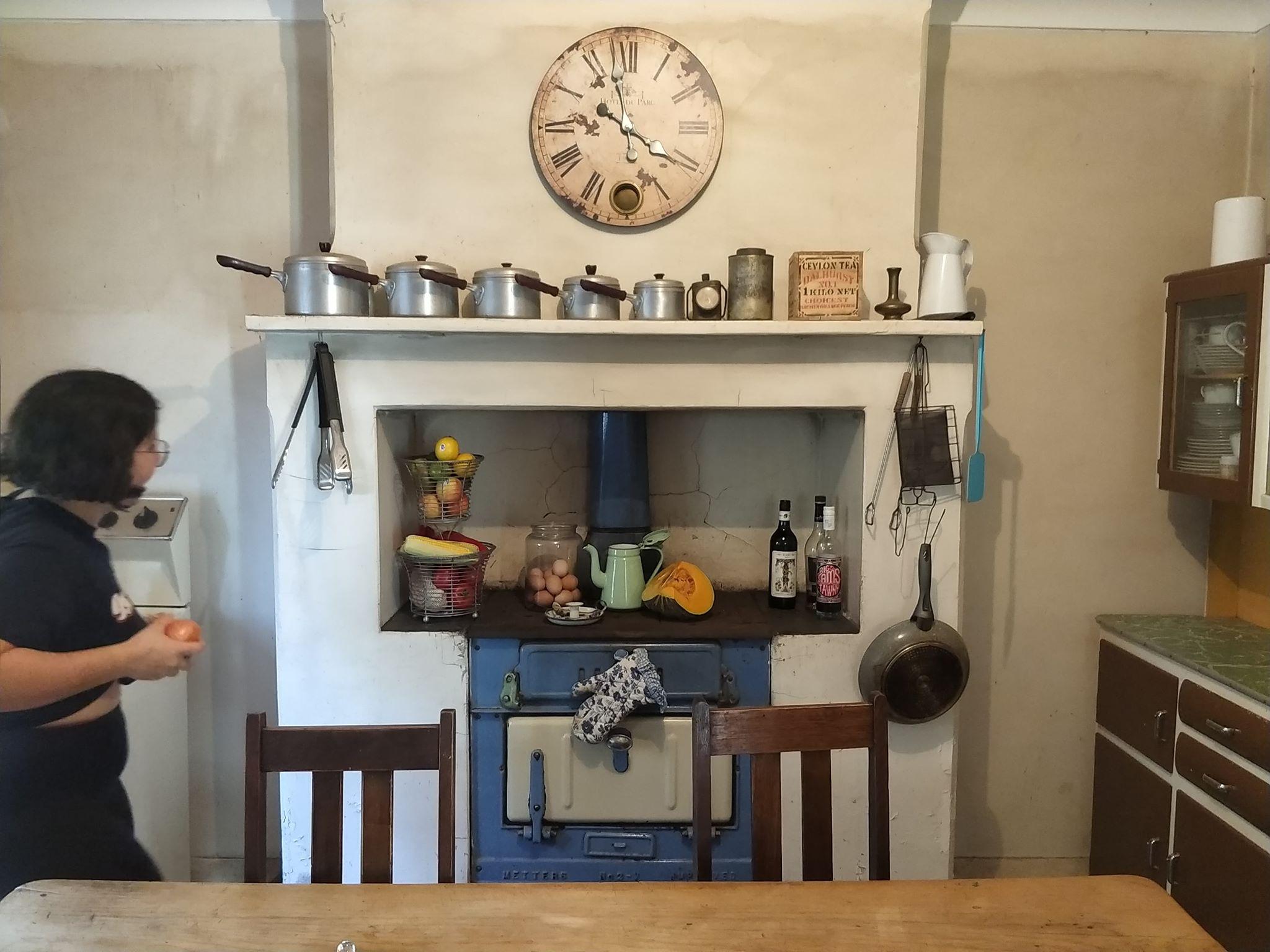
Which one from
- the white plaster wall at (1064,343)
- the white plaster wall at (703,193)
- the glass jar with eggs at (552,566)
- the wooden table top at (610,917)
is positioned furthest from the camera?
the white plaster wall at (1064,343)

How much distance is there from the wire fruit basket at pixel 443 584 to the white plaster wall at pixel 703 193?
69 cm

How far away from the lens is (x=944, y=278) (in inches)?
74.0

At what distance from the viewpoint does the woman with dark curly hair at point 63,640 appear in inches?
59.8

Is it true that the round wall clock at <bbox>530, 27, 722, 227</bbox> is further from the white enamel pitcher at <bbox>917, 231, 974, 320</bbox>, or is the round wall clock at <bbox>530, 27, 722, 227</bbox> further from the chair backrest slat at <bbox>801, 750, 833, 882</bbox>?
the chair backrest slat at <bbox>801, 750, 833, 882</bbox>

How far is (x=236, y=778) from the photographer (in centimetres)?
235

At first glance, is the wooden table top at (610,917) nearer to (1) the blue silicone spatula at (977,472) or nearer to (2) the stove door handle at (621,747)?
(2) the stove door handle at (621,747)

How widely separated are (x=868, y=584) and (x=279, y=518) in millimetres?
1375

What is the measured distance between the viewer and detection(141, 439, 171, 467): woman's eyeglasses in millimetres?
1926

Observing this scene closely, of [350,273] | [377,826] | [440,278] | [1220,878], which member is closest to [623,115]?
[440,278]

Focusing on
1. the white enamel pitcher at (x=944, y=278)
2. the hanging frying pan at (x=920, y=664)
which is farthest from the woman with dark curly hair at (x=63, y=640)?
the white enamel pitcher at (x=944, y=278)

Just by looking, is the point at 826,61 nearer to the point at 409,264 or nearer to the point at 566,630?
the point at 409,264

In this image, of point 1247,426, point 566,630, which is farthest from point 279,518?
point 1247,426

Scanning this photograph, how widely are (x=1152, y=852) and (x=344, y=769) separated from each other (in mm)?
1901

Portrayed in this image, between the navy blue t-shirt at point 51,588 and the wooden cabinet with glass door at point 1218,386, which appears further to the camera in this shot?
the wooden cabinet with glass door at point 1218,386
